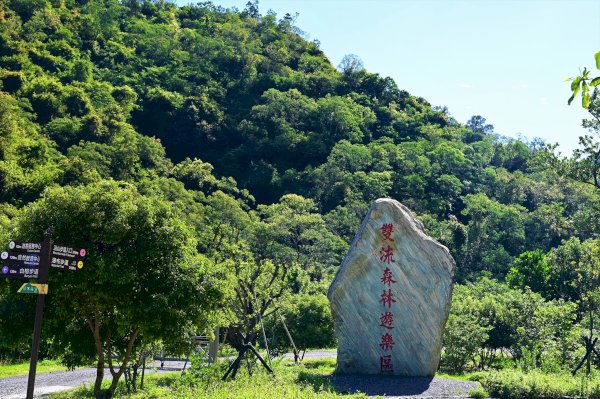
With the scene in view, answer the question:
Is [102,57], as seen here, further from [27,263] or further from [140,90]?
[27,263]

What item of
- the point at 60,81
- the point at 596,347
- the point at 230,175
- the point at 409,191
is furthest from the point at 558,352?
the point at 60,81

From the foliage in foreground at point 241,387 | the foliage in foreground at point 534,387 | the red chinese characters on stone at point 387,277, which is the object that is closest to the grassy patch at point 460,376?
the foliage in foreground at point 534,387

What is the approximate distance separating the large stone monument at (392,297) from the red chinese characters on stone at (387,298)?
22 millimetres

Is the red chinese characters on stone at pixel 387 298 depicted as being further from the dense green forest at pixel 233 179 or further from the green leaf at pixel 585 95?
the green leaf at pixel 585 95

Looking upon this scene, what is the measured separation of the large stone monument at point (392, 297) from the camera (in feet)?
44.1

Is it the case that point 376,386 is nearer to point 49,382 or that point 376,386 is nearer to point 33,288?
point 33,288

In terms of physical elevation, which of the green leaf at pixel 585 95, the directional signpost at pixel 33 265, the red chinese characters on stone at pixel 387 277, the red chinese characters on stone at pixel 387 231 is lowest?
the directional signpost at pixel 33 265

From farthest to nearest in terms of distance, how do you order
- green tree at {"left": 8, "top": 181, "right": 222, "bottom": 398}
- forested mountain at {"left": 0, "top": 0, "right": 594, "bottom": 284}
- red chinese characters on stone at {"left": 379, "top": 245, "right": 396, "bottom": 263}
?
forested mountain at {"left": 0, "top": 0, "right": 594, "bottom": 284} → red chinese characters on stone at {"left": 379, "top": 245, "right": 396, "bottom": 263} → green tree at {"left": 8, "top": 181, "right": 222, "bottom": 398}

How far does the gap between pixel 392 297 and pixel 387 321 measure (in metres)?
0.54

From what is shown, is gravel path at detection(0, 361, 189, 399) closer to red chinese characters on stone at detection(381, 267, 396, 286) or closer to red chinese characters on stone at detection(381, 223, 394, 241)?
red chinese characters on stone at detection(381, 267, 396, 286)

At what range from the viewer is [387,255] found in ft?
45.6

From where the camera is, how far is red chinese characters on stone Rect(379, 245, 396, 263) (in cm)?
1389

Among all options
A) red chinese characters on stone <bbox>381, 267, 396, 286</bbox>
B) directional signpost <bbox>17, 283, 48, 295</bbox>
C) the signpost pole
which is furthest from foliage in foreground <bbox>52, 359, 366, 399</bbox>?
directional signpost <bbox>17, 283, 48, 295</bbox>

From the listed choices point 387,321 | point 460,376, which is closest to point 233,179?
point 460,376
